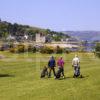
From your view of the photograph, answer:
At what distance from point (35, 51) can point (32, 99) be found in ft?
215

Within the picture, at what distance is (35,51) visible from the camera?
87500 mm

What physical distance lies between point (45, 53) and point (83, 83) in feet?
181

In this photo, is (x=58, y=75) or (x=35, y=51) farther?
(x=35, y=51)

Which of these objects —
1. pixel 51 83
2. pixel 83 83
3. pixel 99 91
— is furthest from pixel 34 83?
pixel 99 91

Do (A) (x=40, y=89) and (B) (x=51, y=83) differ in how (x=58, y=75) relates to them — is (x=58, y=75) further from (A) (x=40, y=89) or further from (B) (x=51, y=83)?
(A) (x=40, y=89)

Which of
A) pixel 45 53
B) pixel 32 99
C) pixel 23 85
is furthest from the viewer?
pixel 45 53

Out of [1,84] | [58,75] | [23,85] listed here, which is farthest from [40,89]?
[58,75]

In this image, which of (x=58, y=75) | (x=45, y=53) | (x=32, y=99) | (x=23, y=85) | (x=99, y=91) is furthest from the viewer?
(x=45, y=53)

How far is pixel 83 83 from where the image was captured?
95.6ft

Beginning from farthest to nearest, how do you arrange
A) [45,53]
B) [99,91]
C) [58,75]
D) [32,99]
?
[45,53], [58,75], [99,91], [32,99]

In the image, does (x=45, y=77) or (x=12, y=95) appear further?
(x=45, y=77)

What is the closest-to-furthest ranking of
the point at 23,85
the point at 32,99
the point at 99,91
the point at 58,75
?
the point at 32,99 < the point at 99,91 < the point at 23,85 < the point at 58,75

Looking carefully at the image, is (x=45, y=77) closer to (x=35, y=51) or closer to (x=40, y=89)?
(x=40, y=89)

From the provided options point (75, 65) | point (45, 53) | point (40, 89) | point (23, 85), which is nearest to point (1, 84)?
point (23, 85)
